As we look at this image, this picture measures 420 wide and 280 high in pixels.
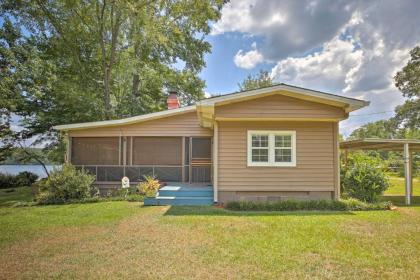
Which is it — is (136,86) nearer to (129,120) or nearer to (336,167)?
(129,120)

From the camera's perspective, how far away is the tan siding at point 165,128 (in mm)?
11789

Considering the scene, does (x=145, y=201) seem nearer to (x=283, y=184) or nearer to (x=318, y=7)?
(x=283, y=184)

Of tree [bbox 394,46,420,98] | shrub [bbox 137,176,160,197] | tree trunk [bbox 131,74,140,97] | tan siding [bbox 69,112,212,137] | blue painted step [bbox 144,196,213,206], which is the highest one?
tree [bbox 394,46,420,98]

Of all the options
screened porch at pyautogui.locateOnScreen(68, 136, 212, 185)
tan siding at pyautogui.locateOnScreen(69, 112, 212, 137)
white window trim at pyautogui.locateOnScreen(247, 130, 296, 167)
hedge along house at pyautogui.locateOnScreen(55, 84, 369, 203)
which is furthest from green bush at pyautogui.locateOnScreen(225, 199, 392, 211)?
tan siding at pyautogui.locateOnScreen(69, 112, 212, 137)

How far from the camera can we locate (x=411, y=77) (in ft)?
81.0

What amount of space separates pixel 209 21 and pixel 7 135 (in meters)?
15.4

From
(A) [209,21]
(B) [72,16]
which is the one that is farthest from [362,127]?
(B) [72,16]

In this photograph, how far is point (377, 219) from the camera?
664 centimetres

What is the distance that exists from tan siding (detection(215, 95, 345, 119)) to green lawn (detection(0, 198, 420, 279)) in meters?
2.99

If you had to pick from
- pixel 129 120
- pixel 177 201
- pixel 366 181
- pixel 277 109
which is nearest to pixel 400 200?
pixel 366 181

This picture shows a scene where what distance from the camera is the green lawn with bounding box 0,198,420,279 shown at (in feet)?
12.3

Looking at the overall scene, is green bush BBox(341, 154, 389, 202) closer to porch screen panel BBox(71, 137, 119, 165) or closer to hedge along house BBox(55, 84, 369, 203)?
hedge along house BBox(55, 84, 369, 203)

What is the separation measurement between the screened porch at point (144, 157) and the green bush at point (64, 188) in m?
1.68

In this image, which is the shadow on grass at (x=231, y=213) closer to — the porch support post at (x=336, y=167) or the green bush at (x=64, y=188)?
the porch support post at (x=336, y=167)
